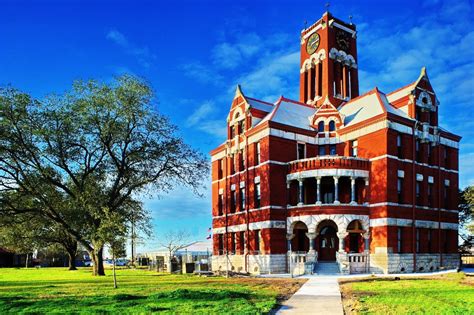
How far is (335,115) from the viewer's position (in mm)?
40250

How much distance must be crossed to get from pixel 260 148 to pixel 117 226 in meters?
17.6

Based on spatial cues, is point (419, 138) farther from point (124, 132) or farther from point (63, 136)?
point (63, 136)

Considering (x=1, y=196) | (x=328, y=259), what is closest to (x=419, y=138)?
(x=328, y=259)

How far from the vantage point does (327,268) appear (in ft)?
113

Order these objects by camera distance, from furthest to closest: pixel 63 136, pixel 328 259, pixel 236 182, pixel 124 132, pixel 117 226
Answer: pixel 236 182 < pixel 328 259 < pixel 124 132 < pixel 63 136 < pixel 117 226

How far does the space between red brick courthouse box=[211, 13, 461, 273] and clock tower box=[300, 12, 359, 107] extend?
4.35m

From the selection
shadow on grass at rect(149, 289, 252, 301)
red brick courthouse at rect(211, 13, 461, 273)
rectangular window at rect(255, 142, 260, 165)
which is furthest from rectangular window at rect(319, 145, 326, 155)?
shadow on grass at rect(149, 289, 252, 301)

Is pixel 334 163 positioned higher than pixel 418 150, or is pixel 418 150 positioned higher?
pixel 418 150

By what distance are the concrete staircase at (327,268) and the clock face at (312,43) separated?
2456cm

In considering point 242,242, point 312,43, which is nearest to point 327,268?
point 242,242

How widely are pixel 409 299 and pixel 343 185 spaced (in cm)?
2214

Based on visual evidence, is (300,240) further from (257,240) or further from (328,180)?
(328,180)

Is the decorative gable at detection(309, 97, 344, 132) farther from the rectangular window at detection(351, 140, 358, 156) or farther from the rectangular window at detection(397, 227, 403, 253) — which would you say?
the rectangular window at detection(397, 227, 403, 253)

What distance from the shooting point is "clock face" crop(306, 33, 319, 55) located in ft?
161
